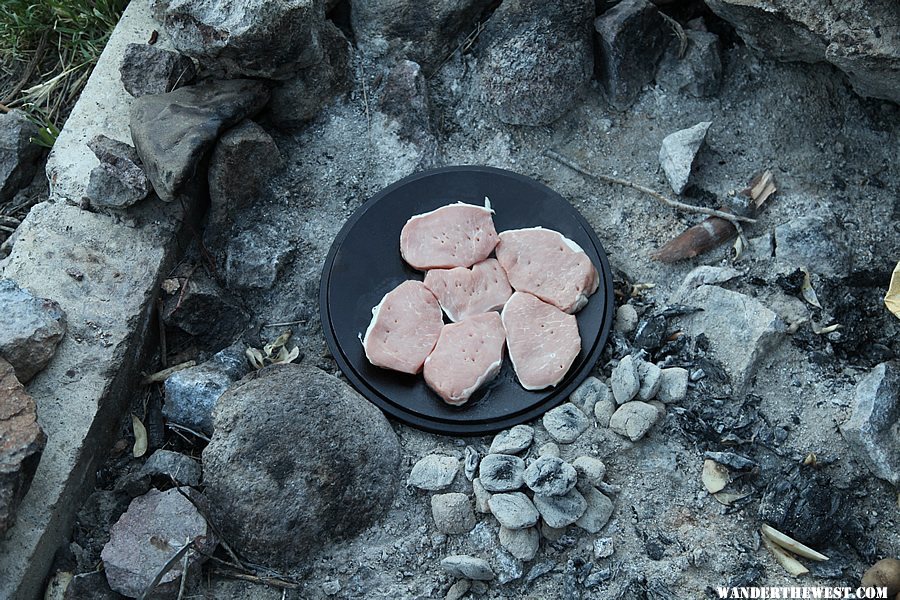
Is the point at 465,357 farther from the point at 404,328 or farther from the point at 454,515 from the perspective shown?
the point at 454,515

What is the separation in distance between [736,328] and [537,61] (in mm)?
1138

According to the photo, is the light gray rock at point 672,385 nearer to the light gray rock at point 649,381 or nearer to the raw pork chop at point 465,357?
the light gray rock at point 649,381

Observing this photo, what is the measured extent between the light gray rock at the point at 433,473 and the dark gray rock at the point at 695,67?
1.58m

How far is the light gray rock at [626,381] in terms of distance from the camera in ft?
7.89

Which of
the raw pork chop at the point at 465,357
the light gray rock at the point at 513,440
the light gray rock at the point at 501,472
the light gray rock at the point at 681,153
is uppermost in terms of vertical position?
the light gray rock at the point at 681,153

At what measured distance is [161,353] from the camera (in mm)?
2627

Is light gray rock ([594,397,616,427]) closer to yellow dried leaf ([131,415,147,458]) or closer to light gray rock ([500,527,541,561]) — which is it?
light gray rock ([500,527,541,561])

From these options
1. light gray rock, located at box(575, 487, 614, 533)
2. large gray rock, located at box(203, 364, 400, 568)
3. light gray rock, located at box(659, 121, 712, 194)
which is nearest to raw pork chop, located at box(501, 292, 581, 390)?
light gray rock, located at box(575, 487, 614, 533)

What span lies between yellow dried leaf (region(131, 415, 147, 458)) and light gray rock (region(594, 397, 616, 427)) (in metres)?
1.32

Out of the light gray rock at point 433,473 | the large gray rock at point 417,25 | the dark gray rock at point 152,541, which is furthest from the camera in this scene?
the large gray rock at point 417,25

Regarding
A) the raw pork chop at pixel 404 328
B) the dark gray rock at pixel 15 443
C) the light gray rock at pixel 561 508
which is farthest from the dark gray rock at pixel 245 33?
the light gray rock at pixel 561 508

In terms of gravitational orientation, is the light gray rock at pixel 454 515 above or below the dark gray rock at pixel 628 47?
below

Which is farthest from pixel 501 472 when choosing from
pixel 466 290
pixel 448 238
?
pixel 448 238

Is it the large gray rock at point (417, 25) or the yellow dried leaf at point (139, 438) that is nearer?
the yellow dried leaf at point (139, 438)
